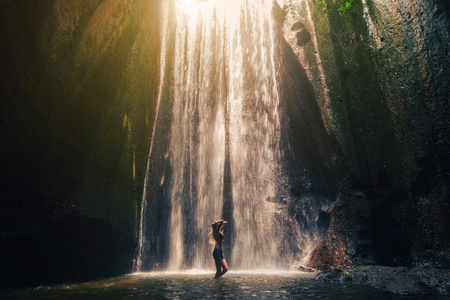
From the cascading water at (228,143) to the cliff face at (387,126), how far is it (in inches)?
88.0

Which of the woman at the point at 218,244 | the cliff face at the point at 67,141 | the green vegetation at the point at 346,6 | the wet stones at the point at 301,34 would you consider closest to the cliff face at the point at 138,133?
the cliff face at the point at 67,141

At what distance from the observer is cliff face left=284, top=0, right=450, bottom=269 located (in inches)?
230

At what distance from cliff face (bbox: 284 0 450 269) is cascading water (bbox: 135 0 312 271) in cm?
224

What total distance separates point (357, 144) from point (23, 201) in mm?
8269

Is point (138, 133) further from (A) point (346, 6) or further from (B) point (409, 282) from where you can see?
(B) point (409, 282)

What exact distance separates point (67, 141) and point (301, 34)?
8.84 m

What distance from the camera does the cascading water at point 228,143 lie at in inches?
387

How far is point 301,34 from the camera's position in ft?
33.1

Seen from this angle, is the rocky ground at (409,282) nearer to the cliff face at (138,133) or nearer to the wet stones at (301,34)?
the cliff face at (138,133)

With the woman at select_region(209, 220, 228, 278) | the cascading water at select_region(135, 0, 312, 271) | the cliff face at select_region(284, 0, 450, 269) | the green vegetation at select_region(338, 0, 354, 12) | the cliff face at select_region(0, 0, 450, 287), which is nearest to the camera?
the cliff face at select_region(0, 0, 450, 287)

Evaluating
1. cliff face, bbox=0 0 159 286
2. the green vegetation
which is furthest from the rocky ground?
the green vegetation

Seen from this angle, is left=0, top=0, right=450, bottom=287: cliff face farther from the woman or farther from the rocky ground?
the woman

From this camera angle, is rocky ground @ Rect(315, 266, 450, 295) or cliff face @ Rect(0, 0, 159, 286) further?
cliff face @ Rect(0, 0, 159, 286)

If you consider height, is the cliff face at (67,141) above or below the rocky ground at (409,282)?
above
